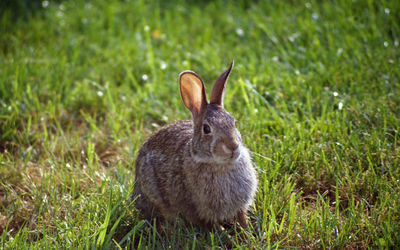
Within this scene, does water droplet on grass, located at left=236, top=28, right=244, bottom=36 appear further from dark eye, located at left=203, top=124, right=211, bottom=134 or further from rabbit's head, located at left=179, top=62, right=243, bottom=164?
dark eye, located at left=203, top=124, right=211, bottom=134

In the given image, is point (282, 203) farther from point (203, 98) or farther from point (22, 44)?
point (22, 44)

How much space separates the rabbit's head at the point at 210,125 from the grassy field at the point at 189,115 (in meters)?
0.53

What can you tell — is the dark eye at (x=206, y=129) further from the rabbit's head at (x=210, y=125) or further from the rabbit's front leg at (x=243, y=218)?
the rabbit's front leg at (x=243, y=218)

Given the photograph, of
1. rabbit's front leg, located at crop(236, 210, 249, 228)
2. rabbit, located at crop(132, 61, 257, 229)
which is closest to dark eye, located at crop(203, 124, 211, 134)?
rabbit, located at crop(132, 61, 257, 229)

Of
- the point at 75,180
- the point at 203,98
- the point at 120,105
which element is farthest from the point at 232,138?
the point at 120,105

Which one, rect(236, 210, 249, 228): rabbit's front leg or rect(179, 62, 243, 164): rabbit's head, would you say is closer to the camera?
rect(179, 62, 243, 164): rabbit's head

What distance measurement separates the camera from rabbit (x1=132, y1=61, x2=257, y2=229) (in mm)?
2973

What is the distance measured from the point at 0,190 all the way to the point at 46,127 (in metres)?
0.92

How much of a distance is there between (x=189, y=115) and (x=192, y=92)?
1.20 meters

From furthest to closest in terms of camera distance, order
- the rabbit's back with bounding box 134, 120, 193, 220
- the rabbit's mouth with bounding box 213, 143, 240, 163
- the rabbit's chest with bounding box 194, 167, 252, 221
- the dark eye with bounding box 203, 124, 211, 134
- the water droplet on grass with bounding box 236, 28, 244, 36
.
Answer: the water droplet on grass with bounding box 236, 28, 244, 36 < the rabbit's back with bounding box 134, 120, 193, 220 < the rabbit's chest with bounding box 194, 167, 252, 221 < the dark eye with bounding box 203, 124, 211, 134 < the rabbit's mouth with bounding box 213, 143, 240, 163

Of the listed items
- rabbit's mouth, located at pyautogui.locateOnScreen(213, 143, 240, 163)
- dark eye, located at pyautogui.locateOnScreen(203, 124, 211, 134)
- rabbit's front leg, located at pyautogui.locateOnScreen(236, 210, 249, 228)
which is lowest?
rabbit's front leg, located at pyautogui.locateOnScreen(236, 210, 249, 228)

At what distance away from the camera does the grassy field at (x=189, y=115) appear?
3.07m

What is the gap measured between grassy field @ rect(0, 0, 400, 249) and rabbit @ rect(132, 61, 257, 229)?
147 millimetres

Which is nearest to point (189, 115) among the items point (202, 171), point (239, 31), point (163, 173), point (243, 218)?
point (163, 173)
